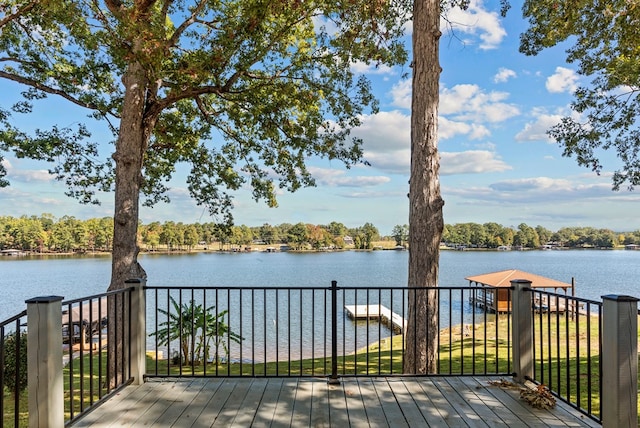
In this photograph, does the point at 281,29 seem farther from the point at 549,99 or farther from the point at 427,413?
the point at 549,99

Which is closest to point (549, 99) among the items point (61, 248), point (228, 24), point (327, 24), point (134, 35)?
point (327, 24)

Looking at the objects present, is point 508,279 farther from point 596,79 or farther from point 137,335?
point 137,335

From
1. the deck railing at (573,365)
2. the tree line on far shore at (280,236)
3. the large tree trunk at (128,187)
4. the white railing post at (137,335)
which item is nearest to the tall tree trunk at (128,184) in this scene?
the large tree trunk at (128,187)

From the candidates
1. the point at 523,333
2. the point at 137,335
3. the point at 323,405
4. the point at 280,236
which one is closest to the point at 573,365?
the point at 523,333

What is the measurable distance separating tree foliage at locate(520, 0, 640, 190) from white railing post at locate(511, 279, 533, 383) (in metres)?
4.90

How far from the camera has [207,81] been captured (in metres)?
6.87

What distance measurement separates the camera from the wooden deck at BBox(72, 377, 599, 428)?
2.88 m

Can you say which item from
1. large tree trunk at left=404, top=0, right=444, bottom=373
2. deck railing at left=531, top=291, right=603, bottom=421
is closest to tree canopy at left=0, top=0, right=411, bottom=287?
large tree trunk at left=404, top=0, right=444, bottom=373

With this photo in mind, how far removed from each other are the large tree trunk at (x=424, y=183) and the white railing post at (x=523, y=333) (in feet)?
3.20

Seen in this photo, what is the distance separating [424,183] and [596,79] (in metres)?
5.34

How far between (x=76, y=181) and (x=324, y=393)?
7.83 m

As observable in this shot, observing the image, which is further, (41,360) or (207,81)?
(207,81)

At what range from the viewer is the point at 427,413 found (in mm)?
3033

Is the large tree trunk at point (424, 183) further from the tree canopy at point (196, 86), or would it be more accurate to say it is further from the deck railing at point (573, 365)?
the tree canopy at point (196, 86)
